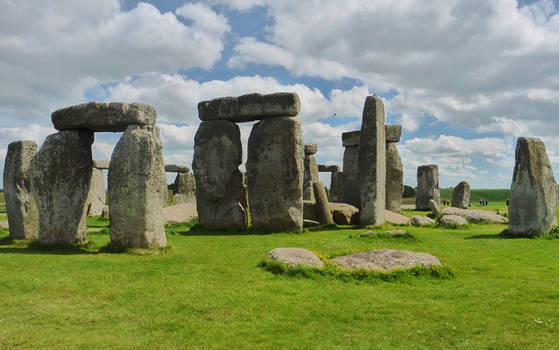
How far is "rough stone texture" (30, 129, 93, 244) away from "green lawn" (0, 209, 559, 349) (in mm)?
709

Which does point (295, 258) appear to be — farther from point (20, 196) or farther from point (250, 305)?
point (20, 196)

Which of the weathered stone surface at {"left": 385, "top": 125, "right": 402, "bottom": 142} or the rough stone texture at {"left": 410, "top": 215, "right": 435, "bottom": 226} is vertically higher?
the weathered stone surface at {"left": 385, "top": 125, "right": 402, "bottom": 142}

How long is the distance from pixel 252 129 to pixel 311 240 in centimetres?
530

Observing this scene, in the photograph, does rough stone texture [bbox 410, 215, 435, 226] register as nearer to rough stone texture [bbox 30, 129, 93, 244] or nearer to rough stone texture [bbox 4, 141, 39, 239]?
rough stone texture [bbox 30, 129, 93, 244]

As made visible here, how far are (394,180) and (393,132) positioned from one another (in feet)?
8.05

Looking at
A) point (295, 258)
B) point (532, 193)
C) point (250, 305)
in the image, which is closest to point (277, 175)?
point (295, 258)

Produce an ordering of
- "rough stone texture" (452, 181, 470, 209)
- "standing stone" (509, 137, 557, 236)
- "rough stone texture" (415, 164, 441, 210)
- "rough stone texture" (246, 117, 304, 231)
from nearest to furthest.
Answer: "standing stone" (509, 137, 557, 236)
"rough stone texture" (246, 117, 304, 231)
"rough stone texture" (452, 181, 470, 209)
"rough stone texture" (415, 164, 441, 210)

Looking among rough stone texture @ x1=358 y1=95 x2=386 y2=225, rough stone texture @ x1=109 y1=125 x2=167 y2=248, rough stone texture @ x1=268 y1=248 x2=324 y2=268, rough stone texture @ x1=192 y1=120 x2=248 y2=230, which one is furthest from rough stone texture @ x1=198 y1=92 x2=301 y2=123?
rough stone texture @ x1=268 y1=248 x2=324 y2=268

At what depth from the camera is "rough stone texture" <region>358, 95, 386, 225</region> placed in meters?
15.7

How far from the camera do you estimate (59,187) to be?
10219 millimetres

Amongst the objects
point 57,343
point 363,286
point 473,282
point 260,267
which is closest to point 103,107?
point 260,267

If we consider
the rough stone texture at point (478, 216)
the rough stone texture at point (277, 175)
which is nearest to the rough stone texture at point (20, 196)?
the rough stone texture at point (277, 175)

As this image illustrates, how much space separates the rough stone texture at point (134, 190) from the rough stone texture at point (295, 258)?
3.05 m

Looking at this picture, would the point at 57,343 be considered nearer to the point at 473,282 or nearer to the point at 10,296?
the point at 10,296
